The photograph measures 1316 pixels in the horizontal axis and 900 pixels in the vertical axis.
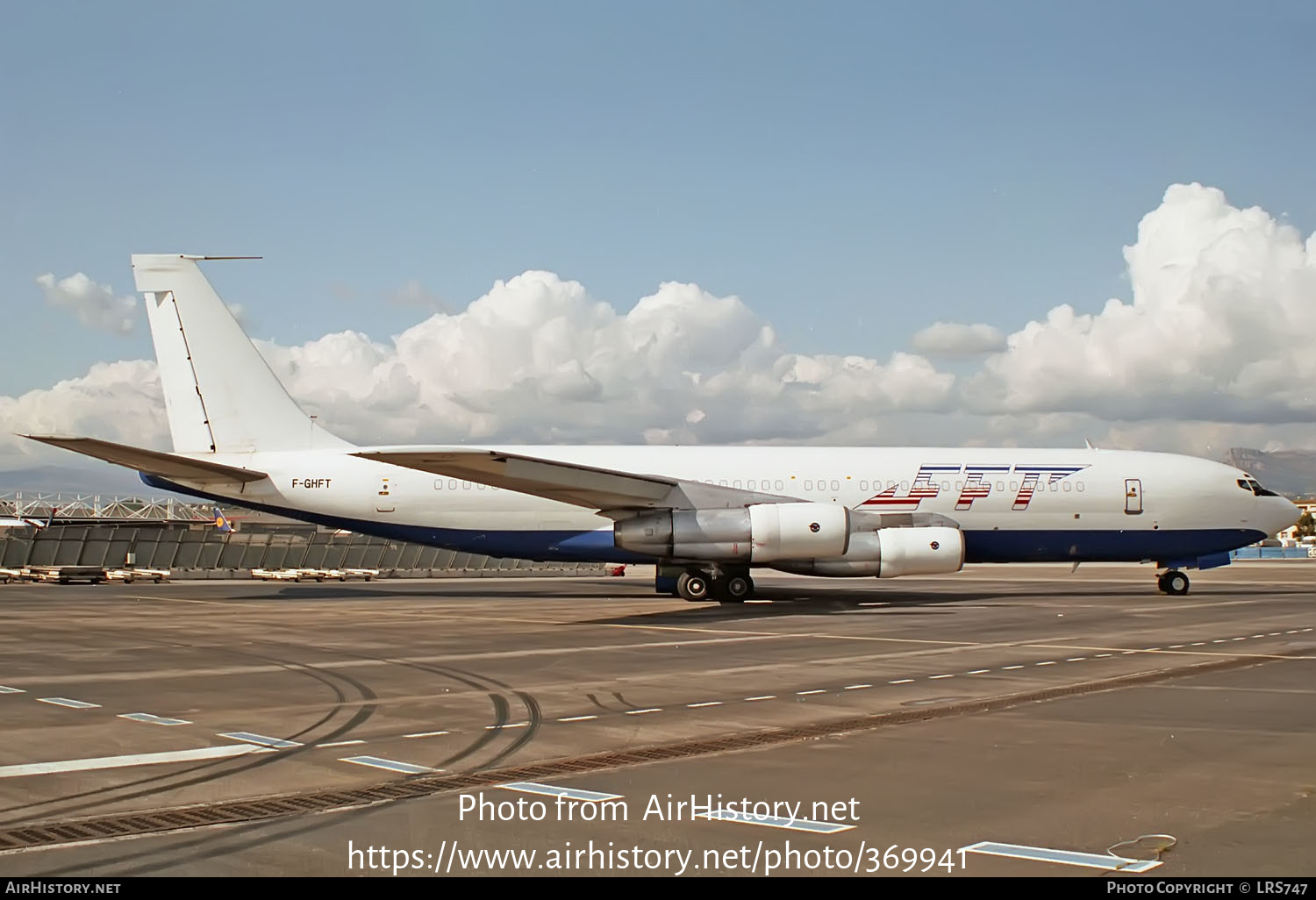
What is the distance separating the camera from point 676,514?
27047 mm

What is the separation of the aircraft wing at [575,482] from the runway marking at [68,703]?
10497mm

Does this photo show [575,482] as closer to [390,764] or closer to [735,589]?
[735,589]

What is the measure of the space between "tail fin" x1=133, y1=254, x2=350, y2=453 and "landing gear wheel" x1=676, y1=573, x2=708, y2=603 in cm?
1142

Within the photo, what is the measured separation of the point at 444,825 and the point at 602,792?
128cm

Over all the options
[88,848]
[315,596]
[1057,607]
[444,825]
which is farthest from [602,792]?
[315,596]

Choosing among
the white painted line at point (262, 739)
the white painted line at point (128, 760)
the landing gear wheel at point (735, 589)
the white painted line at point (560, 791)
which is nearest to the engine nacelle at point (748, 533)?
the landing gear wheel at point (735, 589)

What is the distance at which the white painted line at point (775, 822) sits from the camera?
6.58 m

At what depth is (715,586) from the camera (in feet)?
97.7

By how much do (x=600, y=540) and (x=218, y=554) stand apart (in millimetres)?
28529

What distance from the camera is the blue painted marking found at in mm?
30953

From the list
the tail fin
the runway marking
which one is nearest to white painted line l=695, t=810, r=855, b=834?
the runway marking

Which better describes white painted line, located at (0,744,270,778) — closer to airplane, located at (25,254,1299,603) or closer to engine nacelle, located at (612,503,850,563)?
engine nacelle, located at (612,503,850,563)

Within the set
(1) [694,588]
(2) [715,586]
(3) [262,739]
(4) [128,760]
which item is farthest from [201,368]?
(4) [128,760]
